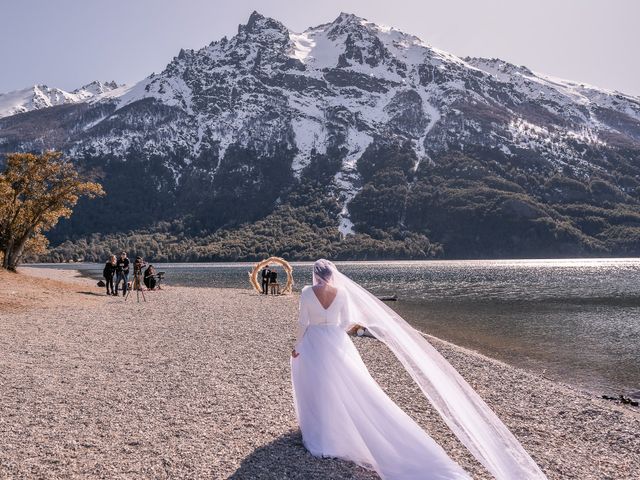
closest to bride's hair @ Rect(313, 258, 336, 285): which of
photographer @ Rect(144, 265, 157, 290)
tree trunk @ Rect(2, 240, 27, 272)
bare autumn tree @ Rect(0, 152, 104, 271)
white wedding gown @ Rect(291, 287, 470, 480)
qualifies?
white wedding gown @ Rect(291, 287, 470, 480)

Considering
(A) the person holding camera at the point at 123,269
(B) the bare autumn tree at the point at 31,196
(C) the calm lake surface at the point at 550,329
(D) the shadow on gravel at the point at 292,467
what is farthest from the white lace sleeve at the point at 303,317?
(B) the bare autumn tree at the point at 31,196

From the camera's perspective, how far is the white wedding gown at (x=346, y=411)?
24.1 feet

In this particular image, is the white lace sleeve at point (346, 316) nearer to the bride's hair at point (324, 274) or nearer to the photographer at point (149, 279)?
the bride's hair at point (324, 274)

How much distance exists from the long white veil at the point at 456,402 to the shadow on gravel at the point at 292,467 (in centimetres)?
153

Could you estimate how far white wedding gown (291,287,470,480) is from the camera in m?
7.35

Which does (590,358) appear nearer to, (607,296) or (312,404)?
(312,404)

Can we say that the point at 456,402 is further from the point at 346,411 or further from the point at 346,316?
the point at 346,316

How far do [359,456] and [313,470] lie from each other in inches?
28.4

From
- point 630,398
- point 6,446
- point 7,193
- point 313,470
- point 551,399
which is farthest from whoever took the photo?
point 7,193

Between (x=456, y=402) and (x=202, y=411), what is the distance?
5538 millimetres

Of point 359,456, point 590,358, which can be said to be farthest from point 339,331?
point 590,358

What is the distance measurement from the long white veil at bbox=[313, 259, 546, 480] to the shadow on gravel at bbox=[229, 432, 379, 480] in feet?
5.02

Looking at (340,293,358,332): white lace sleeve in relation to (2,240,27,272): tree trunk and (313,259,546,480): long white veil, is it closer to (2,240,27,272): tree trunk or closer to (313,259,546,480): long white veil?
(313,259,546,480): long white veil

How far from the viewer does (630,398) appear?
596 inches
